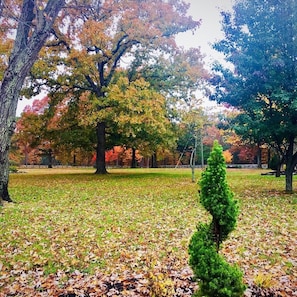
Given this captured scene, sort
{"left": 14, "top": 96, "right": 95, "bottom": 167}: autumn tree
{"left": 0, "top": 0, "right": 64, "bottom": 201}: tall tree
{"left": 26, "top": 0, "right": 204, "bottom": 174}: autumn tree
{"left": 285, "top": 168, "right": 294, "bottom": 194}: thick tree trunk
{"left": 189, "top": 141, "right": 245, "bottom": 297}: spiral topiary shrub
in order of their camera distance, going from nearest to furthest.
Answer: {"left": 189, "top": 141, "right": 245, "bottom": 297}: spiral topiary shrub
{"left": 0, "top": 0, "right": 64, "bottom": 201}: tall tree
{"left": 285, "top": 168, "right": 294, "bottom": 194}: thick tree trunk
{"left": 26, "top": 0, "right": 204, "bottom": 174}: autumn tree
{"left": 14, "top": 96, "right": 95, "bottom": 167}: autumn tree

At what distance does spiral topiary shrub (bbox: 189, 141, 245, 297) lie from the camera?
8.86ft

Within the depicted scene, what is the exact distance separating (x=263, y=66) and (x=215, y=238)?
31.2 ft

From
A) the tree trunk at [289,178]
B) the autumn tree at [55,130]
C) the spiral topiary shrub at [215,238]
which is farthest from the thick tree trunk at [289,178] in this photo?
the autumn tree at [55,130]

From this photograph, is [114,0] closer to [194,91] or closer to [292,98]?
[194,91]

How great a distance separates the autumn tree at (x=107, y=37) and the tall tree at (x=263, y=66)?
691cm

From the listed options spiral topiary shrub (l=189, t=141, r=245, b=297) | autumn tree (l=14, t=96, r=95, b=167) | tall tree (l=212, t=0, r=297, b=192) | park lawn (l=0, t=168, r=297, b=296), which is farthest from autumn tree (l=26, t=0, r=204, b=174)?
spiral topiary shrub (l=189, t=141, r=245, b=297)

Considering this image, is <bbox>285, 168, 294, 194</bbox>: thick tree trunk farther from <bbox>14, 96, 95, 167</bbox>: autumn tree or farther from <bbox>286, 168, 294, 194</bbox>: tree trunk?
<bbox>14, 96, 95, 167</bbox>: autumn tree

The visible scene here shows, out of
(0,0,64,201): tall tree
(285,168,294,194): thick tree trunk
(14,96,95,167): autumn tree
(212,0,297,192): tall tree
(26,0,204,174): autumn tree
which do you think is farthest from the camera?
(14,96,95,167): autumn tree

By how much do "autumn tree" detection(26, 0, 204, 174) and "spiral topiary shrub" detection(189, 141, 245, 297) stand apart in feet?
49.1

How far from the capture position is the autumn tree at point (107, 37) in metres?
17.4

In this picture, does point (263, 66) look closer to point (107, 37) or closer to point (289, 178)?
point (289, 178)

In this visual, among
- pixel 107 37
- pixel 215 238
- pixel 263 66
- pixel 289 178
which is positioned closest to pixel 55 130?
pixel 107 37

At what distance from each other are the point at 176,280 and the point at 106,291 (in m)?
0.91

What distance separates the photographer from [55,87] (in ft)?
66.4
